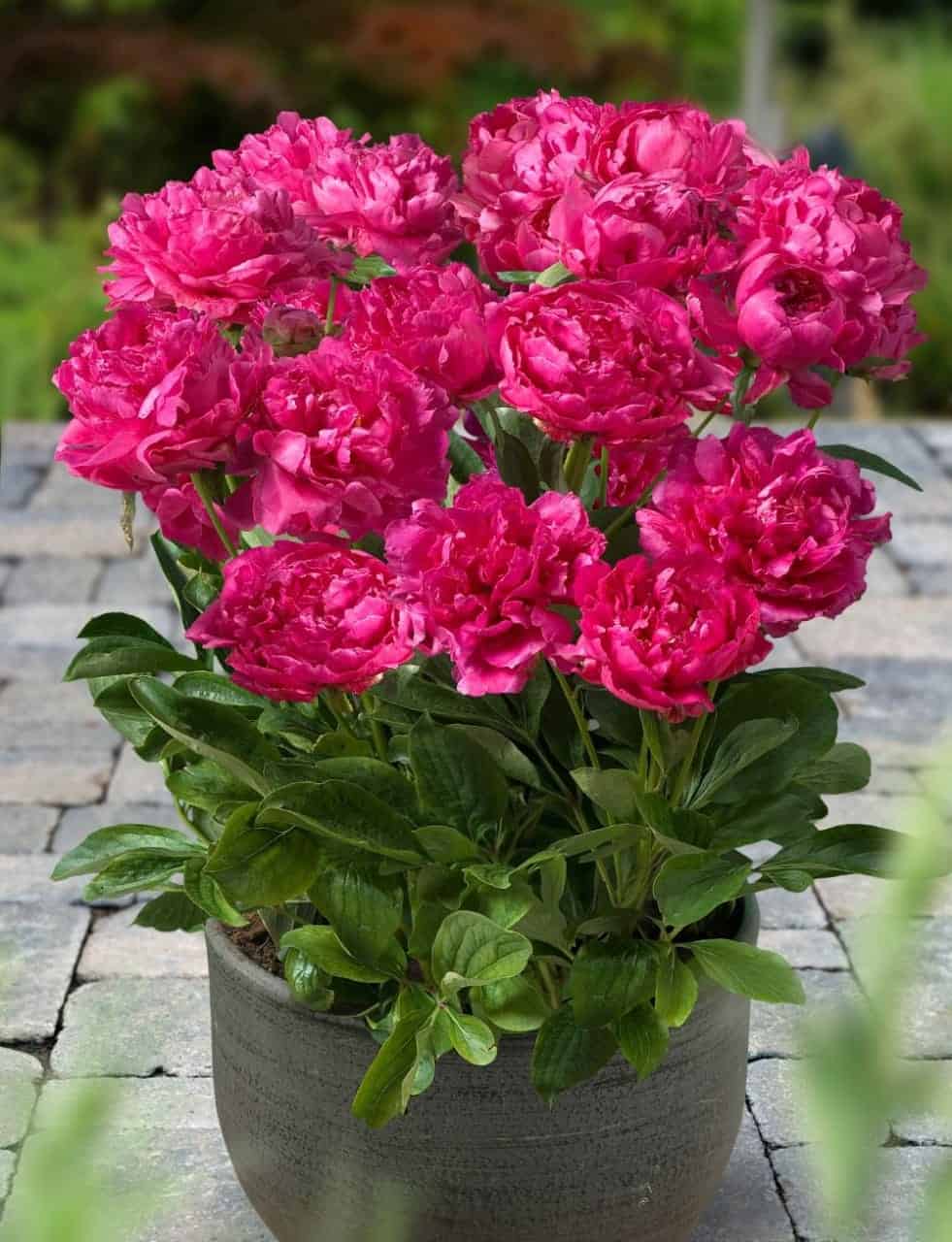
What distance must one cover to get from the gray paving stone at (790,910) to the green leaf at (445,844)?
3.26 feet

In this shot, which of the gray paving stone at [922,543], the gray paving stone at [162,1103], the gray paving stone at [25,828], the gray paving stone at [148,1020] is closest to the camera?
the gray paving stone at [162,1103]

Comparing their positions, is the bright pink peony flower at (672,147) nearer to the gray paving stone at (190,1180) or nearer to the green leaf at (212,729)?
the green leaf at (212,729)

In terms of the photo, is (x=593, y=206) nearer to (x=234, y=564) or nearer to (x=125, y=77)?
(x=234, y=564)

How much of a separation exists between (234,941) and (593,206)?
26.1 inches

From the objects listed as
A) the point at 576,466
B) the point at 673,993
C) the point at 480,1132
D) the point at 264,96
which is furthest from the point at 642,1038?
the point at 264,96

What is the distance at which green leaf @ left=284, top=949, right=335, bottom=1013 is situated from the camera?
1297 mm

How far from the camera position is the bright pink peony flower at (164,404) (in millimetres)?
1102

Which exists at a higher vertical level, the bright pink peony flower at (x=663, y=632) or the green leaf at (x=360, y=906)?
the bright pink peony flower at (x=663, y=632)

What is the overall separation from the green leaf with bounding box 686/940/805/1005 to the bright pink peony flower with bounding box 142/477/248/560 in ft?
1.39

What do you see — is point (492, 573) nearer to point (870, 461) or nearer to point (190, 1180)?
point (870, 461)

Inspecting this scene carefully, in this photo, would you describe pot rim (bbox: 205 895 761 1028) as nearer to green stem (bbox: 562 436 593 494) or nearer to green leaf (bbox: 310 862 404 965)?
green leaf (bbox: 310 862 404 965)

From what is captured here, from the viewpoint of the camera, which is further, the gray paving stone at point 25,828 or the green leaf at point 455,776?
the gray paving stone at point 25,828

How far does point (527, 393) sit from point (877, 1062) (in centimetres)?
65

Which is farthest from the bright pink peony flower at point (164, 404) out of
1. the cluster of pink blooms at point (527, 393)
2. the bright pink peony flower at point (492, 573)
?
the bright pink peony flower at point (492, 573)
